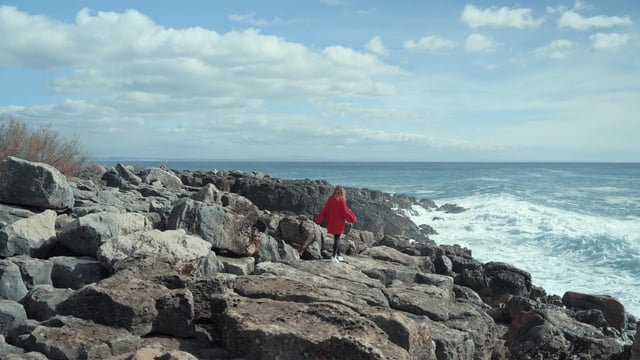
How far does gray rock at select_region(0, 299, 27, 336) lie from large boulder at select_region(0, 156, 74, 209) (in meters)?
3.56

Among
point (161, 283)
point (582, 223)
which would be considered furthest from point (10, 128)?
point (582, 223)

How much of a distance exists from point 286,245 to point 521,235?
64.0 feet

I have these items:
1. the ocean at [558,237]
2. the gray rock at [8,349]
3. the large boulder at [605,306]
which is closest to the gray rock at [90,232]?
the gray rock at [8,349]

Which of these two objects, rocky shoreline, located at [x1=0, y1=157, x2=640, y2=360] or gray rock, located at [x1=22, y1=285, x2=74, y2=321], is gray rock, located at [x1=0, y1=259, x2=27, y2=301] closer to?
rocky shoreline, located at [x1=0, y1=157, x2=640, y2=360]

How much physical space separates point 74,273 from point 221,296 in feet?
8.22

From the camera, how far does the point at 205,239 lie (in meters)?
8.76

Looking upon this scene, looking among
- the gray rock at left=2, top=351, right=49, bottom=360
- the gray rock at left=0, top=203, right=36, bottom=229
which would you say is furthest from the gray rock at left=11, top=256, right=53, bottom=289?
the gray rock at left=2, top=351, right=49, bottom=360

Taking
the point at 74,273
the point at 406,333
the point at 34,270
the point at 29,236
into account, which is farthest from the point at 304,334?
the point at 29,236

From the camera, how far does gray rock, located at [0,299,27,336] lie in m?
5.74

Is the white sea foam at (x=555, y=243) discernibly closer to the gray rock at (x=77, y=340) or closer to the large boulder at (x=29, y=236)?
the large boulder at (x=29, y=236)

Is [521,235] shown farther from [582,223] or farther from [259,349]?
[259,349]

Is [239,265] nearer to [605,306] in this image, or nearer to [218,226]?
[218,226]

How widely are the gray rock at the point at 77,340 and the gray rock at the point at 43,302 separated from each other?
687 millimetres

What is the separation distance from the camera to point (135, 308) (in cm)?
532
